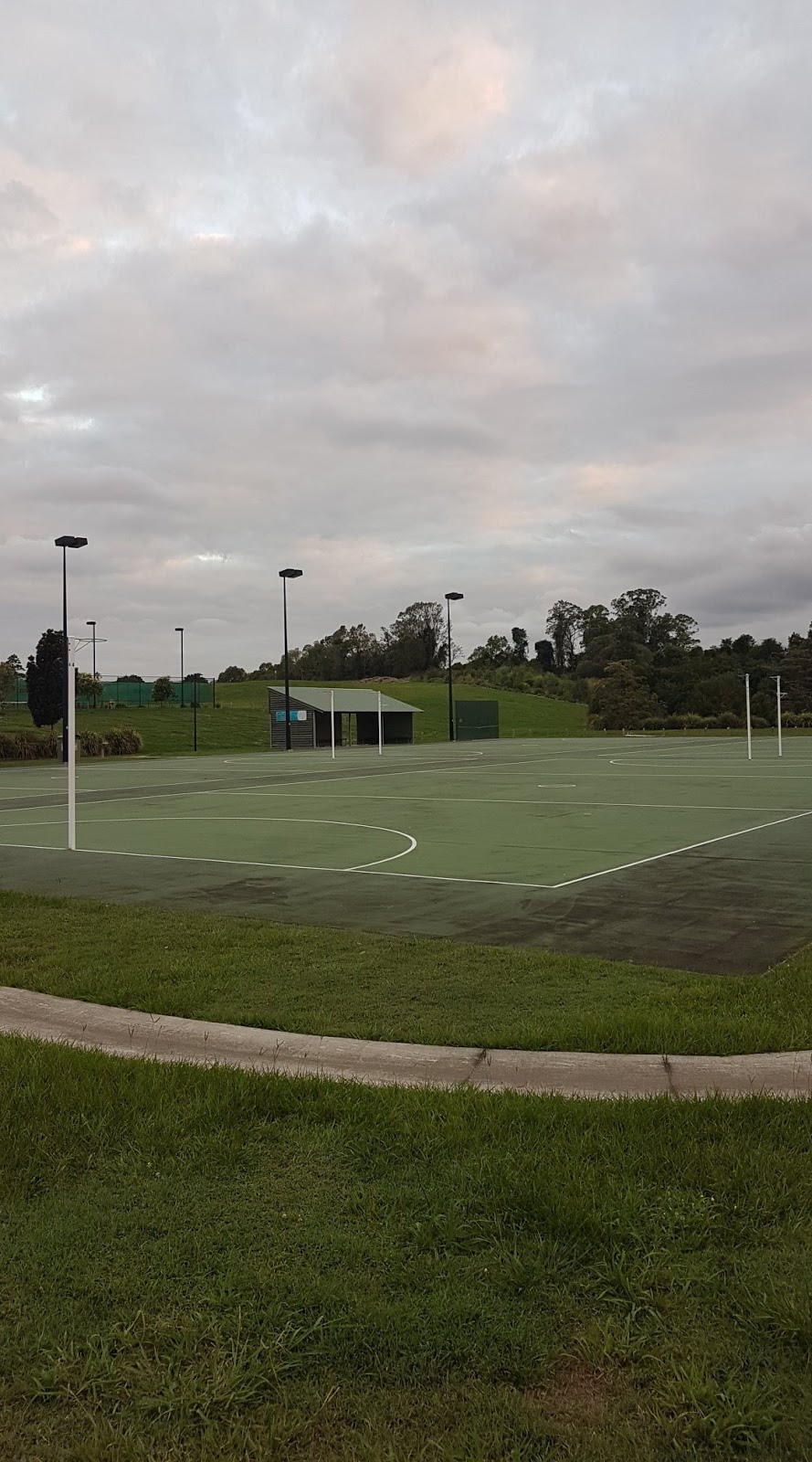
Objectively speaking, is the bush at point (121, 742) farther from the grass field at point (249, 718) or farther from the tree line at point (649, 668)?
the tree line at point (649, 668)

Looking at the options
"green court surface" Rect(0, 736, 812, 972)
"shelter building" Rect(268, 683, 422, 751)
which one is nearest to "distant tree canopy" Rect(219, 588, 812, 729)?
"shelter building" Rect(268, 683, 422, 751)

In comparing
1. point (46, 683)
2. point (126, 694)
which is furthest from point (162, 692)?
point (46, 683)

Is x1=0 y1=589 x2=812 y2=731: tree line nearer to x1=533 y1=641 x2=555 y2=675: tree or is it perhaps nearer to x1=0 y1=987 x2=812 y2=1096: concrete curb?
x1=533 y1=641 x2=555 y2=675: tree

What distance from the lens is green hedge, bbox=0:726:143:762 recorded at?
47031 millimetres

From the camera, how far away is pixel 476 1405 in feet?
8.25

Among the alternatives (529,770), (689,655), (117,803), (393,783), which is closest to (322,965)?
(117,803)

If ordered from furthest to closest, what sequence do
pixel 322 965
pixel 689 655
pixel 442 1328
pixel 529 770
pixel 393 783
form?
1. pixel 689 655
2. pixel 529 770
3. pixel 393 783
4. pixel 322 965
5. pixel 442 1328

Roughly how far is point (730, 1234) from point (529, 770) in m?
29.7

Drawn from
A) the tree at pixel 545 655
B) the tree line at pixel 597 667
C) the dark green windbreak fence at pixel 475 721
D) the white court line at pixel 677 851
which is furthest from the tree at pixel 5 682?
the tree at pixel 545 655

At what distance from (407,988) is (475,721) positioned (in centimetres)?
6683

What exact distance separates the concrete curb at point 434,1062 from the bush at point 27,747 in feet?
143

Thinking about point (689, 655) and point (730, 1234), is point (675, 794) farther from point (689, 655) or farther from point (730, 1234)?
point (689, 655)

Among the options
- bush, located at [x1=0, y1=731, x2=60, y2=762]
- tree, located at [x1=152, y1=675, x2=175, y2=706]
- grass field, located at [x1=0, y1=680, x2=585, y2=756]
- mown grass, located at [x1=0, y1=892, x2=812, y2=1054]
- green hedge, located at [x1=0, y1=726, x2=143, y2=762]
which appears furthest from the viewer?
tree, located at [x1=152, y1=675, x2=175, y2=706]

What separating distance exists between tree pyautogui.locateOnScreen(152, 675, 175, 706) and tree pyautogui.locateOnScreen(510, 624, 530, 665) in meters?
77.9
